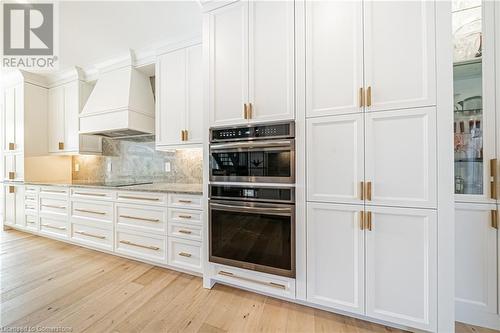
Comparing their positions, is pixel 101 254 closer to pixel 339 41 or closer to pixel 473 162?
pixel 339 41

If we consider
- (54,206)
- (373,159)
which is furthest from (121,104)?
(373,159)

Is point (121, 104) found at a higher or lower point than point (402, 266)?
higher

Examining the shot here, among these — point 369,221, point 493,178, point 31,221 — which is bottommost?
point 31,221

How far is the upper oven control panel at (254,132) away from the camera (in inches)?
61.2

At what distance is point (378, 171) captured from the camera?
135 cm

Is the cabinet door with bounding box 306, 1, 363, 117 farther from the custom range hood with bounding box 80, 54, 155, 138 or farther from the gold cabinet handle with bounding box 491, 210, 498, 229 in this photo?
the custom range hood with bounding box 80, 54, 155, 138

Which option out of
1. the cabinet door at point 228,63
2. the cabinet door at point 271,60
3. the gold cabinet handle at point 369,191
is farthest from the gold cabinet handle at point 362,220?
the cabinet door at point 228,63

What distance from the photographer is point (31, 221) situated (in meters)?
3.21

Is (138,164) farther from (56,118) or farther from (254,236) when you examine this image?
(254,236)

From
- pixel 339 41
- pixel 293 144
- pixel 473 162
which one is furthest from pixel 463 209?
pixel 339 41

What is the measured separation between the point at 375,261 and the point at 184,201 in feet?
5.56

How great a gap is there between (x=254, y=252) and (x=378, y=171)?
111cm

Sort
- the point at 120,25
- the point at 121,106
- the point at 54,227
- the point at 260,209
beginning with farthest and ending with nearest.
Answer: the point at 54,227
the point at 121,106
the point at 120,25
the point at 260,209

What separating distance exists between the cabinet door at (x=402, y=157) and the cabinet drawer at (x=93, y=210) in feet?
9.22
